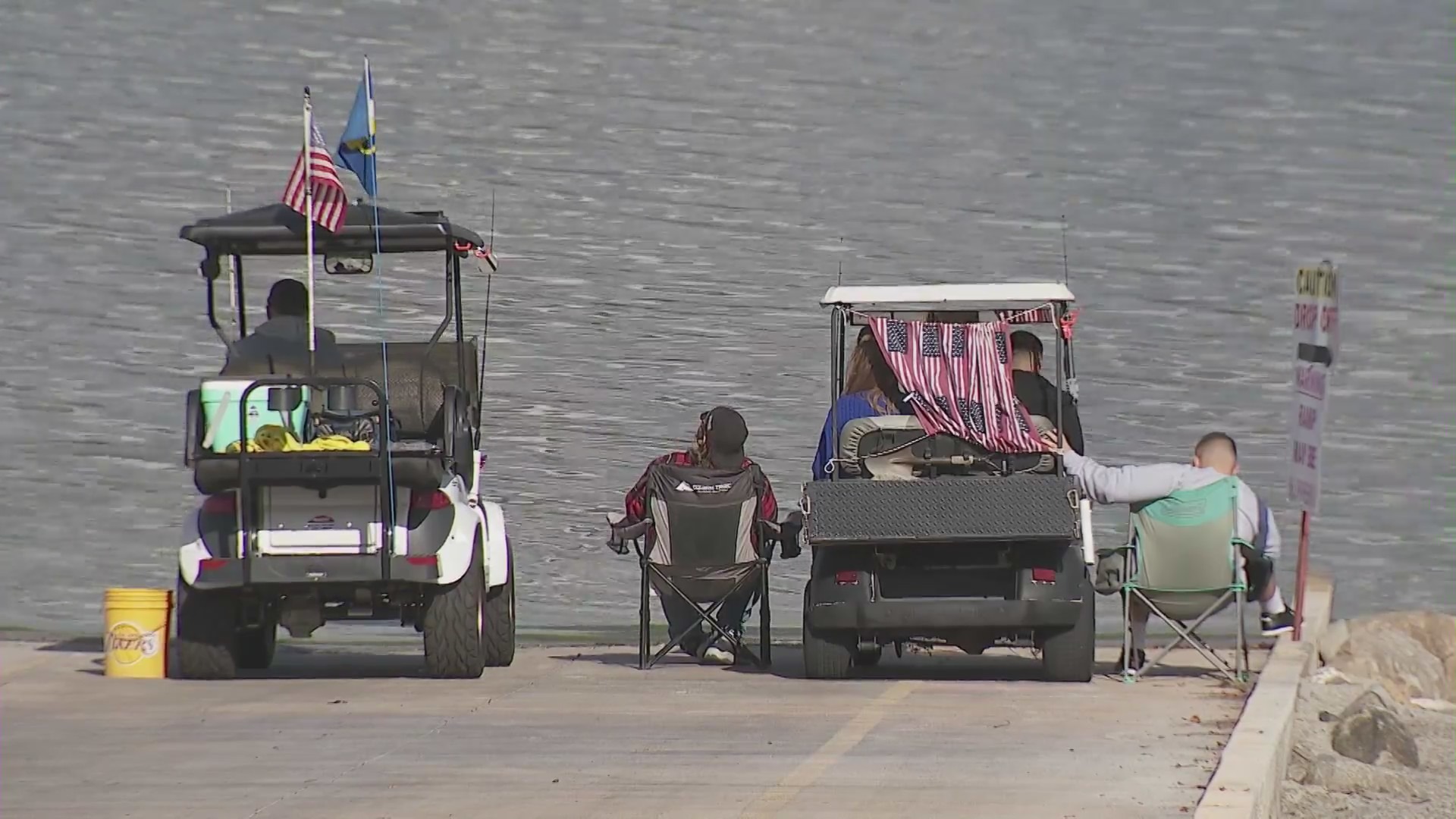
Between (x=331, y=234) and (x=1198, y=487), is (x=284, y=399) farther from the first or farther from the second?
(x=1198, y=487)

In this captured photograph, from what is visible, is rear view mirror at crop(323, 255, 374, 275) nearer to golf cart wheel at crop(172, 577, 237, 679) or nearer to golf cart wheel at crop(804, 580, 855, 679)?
golf cart wheel at crop(172, 577, 237, 679)

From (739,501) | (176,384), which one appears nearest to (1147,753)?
(739,501)

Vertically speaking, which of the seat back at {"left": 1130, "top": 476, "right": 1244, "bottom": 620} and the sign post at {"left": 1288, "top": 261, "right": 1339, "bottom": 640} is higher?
the sign post at {"left": 1288, "top": 261, "right": 1339, "bottom": 640}

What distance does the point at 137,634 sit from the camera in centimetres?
1211

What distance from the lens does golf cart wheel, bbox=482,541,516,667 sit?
41.3 ft

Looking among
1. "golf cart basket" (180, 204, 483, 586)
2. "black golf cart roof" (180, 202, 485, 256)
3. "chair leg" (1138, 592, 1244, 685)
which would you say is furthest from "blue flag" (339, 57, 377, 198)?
"chair leg" (1138, 592, 1244, 685)

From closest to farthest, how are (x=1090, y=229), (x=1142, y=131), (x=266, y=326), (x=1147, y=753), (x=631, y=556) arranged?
(x=1147, y=753), (x=266, y=326), (x=631, y=556), (x=1090, y=229), (x=1142, y=131)

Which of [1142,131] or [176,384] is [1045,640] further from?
[1142,131]

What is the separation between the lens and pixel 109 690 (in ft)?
37.6

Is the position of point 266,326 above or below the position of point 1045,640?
above

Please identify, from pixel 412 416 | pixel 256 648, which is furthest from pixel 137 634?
pixel 412 416

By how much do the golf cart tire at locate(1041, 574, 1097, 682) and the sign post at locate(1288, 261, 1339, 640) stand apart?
1.78m

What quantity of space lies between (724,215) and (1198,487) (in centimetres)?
2188

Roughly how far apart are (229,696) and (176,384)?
612 inches
